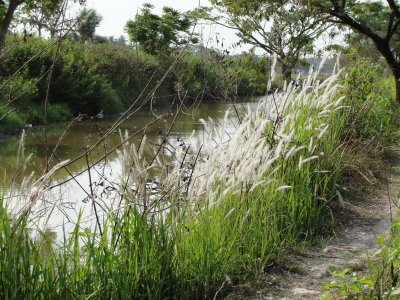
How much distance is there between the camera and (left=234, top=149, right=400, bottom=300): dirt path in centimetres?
362

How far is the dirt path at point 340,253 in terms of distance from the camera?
3.62 meters

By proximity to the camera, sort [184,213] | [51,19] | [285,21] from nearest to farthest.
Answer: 1. [184,213]
2. [51,19]
3. [285,21]

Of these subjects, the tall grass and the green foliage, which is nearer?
the tall grass

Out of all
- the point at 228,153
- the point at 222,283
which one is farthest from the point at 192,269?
the point at 228,153

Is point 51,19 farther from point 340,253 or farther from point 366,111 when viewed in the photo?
point 366,111

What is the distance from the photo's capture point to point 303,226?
4652mm

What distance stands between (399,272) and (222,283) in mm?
986

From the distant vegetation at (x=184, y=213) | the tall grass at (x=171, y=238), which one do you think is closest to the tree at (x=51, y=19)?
the distant vegetation at (x=184, y=213)

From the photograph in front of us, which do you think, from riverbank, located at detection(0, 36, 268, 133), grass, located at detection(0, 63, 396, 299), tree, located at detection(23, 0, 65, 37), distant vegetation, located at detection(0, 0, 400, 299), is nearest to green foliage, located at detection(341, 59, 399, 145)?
A: distant vegetation, located at detection(0, 0, 400, 299)

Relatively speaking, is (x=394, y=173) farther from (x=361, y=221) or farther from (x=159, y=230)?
(x=159, y=230)

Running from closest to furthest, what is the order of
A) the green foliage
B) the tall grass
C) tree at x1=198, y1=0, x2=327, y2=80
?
the tall grass, the green foliage, tree at x1=198, y1=0, x2=327, y2=80

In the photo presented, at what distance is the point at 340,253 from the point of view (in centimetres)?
429

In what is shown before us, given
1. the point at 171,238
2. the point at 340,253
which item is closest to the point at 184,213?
the point at 171,238

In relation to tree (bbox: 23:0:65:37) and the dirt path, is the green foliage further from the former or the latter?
tree (bbox: 23:0:65:37)
